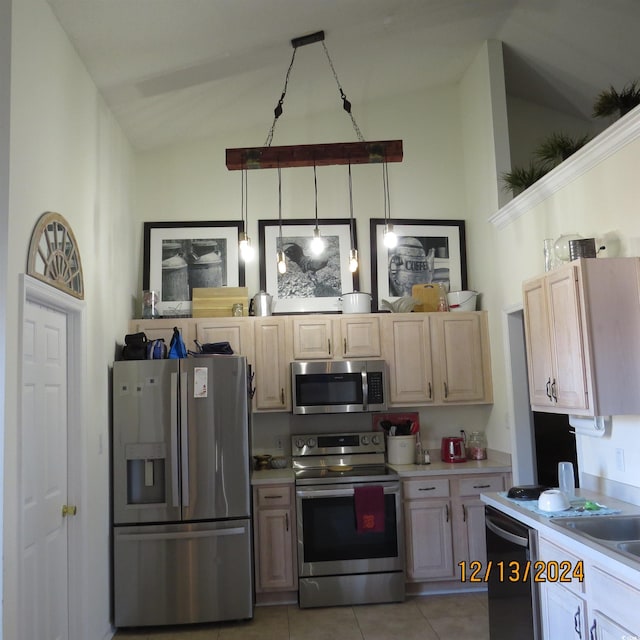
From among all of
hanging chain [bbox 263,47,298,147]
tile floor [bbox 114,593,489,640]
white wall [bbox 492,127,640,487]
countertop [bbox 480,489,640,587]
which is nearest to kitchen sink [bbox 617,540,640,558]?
countertop [bbox 480,489,640,587]

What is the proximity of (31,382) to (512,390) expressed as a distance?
10.4ft

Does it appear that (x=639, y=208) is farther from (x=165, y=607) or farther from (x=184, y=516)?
(x=165, y=607)

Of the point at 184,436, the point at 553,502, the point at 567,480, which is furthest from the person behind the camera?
the point at 184,436

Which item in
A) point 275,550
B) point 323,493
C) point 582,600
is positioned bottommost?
point 275,550

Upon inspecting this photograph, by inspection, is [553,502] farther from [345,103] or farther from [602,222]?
[345,103]

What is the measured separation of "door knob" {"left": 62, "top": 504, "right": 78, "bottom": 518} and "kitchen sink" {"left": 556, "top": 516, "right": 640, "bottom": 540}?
2419mm

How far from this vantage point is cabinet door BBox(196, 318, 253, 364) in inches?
186

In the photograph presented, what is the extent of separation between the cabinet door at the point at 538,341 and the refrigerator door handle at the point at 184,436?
2.15 metres

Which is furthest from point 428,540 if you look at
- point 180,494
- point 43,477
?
point 43,477

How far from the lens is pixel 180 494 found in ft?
13.3

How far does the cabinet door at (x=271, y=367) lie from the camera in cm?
473

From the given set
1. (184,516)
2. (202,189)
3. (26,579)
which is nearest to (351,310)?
(202,189)

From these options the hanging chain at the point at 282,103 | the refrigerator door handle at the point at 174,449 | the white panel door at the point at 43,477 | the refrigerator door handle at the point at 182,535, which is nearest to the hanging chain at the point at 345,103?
the hanging chain at the point at 282,103

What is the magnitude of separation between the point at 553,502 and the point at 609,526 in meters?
0.25
